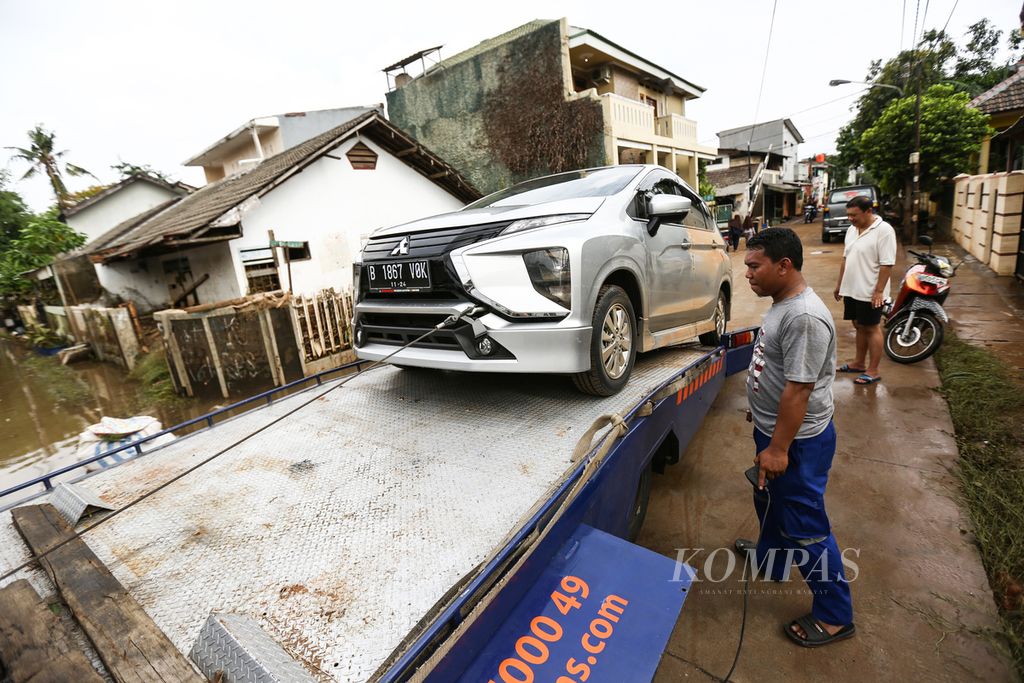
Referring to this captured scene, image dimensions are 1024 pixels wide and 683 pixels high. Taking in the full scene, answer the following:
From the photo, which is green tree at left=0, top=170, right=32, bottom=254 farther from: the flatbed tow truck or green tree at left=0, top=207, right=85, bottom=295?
the flatbed tow truck

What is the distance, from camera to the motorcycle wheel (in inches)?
197

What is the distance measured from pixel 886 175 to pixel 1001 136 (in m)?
9.50

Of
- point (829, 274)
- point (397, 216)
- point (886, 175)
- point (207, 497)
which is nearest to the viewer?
point (207, 497)

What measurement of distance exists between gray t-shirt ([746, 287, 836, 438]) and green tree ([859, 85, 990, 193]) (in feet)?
63.5

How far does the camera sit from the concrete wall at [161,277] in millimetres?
8938

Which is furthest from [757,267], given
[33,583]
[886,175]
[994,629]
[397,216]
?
[886,175]

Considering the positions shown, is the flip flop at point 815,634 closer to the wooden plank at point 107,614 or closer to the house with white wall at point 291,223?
the wooden plank at point 107,614

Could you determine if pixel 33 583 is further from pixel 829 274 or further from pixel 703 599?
pixel 829 274

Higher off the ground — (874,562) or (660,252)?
(660,252)

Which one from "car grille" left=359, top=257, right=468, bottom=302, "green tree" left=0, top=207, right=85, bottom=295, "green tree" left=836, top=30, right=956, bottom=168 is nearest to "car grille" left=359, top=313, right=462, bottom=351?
"car grille" left=359, top=257, right=468, bottom=302

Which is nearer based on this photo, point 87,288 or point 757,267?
point 757,267

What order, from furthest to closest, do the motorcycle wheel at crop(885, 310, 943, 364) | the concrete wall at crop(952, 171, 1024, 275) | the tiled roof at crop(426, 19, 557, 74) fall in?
the tiled roof at crop(426, 19, 557, 74)
the concrete wall at crop(952, 171, 1024, 275)
the motorcycle wheel at crop(885, 310, 943, 364)

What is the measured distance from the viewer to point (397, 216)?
11500 millimetres

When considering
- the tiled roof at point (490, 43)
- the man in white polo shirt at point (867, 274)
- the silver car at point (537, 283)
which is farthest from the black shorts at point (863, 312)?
the tiled roof at point (490, 43)
